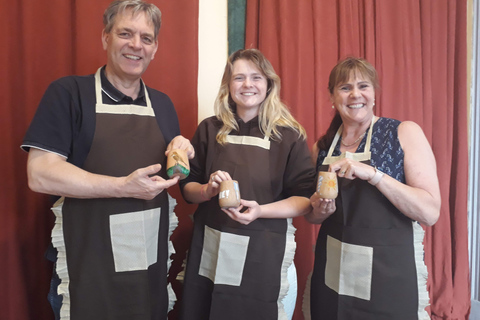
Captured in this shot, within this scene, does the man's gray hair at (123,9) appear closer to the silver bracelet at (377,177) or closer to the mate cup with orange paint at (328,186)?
the mate cup with orange paint at (328,186)

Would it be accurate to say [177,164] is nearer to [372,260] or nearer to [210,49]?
[372,260]

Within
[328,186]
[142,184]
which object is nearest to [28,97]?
[142,184]

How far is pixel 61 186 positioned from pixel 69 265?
331 mm

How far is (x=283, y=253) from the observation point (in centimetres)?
154


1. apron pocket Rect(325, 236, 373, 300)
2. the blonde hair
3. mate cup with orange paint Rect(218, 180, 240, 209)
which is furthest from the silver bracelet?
mate cup with orange paint Rect(218, 180, 240, 209)

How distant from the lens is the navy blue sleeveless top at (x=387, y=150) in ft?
4.77

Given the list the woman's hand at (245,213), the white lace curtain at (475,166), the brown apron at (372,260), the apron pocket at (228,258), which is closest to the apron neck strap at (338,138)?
the brown apron at (372,260)

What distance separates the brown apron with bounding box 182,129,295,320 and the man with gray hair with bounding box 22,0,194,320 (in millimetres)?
181

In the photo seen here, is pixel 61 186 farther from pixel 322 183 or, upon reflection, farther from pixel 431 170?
pixel 431 170

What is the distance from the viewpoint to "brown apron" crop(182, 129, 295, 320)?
4.84 feet

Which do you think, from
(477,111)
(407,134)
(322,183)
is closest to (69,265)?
(322,183)

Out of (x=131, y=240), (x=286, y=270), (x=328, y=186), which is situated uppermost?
(x=328, y=186)

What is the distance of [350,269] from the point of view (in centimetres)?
147

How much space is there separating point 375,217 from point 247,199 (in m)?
0.56
